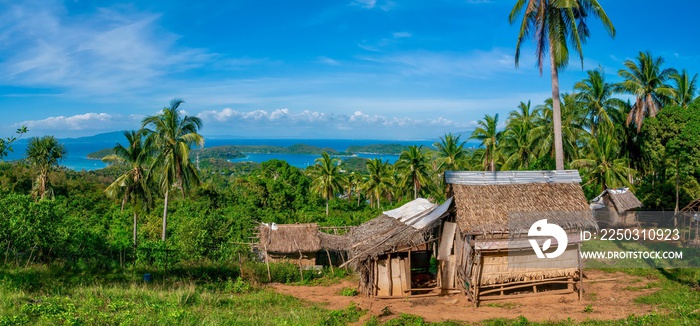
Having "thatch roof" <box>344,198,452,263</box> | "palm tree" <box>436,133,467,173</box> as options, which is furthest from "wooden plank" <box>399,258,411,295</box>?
"palm tree" <box>436,133,467,173</box>

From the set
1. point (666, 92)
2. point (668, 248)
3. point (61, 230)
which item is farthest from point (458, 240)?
point (666, 92)

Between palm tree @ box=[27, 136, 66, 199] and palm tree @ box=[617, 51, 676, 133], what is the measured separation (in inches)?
1483

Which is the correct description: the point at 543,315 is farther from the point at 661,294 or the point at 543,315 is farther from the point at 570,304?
the point at 661,294

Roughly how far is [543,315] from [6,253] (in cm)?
1593

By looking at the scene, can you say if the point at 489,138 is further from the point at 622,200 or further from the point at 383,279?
the point at 383,279

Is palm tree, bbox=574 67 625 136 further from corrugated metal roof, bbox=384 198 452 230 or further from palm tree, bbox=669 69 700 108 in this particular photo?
corrugated metal roof, bbox=384 198 452 230

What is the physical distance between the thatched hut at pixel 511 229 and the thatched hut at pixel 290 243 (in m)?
8.39

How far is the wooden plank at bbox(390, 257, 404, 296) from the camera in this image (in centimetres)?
1496

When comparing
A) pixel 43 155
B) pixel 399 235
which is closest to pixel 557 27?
pixel 399 235

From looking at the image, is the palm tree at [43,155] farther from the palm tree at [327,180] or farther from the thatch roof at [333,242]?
the thatch roof at [333,242]

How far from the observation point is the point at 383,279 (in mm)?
15016

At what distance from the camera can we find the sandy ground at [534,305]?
12.2 meters

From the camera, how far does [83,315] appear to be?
8.62 meters

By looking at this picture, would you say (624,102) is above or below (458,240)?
above
